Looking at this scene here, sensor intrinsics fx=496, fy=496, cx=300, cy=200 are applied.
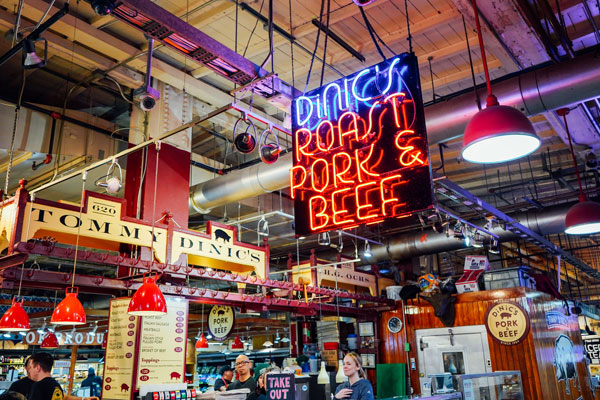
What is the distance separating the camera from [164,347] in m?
6.76

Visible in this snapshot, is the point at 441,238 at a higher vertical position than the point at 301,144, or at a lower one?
higher

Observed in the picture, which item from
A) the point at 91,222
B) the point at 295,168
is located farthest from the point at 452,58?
the point at 91,222

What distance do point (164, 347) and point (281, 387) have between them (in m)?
3.20

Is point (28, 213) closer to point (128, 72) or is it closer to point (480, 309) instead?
point (128, 72)

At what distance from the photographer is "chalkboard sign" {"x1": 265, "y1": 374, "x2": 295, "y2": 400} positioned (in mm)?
4031

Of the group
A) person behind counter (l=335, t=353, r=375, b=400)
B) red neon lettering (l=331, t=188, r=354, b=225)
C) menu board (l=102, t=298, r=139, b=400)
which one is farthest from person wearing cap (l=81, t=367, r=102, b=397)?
red neon lettering (l=331, t=188, r=354, b=225)

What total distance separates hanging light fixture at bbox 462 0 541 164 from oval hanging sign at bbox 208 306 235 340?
22.0ft

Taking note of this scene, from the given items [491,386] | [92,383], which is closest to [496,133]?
[491,386]

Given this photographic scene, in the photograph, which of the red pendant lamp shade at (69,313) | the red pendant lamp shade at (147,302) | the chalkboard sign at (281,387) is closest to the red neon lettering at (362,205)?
the chalkboard sign at (281,387)

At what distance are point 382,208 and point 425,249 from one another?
27.4ft

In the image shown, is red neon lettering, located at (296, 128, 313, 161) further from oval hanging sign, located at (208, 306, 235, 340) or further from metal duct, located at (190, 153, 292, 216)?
oval hanging sign, located at (208, 306, 235, 340)

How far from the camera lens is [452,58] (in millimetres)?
7219

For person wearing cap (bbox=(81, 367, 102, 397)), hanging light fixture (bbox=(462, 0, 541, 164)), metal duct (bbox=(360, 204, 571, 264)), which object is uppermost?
metal duct (bbox=(360, 204, 571, 264))

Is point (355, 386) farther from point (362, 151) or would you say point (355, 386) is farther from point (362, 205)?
point (362, 151)
